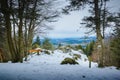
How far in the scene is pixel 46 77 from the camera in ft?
22.9

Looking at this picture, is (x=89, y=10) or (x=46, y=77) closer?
(x=46, y=77)

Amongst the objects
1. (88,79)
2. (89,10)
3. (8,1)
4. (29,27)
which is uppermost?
(8,1)

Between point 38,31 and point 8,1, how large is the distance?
714cm

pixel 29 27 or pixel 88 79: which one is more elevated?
pixel 29 27

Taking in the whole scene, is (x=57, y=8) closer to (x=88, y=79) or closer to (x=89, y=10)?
(x=89, y=10)

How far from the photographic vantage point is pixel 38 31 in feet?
66.0

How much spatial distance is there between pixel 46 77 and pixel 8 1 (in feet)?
27.1

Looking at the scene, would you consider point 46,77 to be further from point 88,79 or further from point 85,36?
point 85,36

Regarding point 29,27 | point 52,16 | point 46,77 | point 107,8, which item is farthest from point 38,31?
point 46,77

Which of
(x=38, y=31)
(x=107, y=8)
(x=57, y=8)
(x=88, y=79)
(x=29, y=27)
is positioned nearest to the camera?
(x=88, y=79)

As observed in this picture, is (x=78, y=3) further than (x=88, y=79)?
Yes

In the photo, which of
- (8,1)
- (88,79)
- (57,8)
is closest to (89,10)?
(57,8)

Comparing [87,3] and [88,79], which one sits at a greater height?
[87,3]

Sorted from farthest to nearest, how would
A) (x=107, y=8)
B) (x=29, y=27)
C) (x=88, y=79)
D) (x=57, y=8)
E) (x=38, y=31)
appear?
(x=38, y=31), (x=29, y=27), (x=57, y=8), (x=107, y=8), (x=88, y=79)
